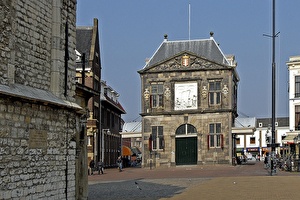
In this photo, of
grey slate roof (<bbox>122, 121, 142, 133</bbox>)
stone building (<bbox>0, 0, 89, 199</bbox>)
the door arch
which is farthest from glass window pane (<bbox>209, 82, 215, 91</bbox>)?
stone building (<bbox>0, 0, 89, 199</bbox>)

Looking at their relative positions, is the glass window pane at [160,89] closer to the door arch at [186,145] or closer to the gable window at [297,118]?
the door arch at [186,145]

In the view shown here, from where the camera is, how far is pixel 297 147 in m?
48.3

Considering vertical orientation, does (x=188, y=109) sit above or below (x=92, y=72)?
below

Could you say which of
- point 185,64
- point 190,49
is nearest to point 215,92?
point 185,64

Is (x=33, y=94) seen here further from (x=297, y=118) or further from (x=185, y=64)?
(x=297, y=118)

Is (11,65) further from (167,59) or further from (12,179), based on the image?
(167,59)

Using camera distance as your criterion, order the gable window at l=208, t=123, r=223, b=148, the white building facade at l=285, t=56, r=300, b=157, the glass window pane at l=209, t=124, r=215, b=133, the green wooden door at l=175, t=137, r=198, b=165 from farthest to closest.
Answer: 1. the white building facade at l=285, t=56, r=300, b=157
2. the green wooden door at l=175, t=137, r=198, b=165
3. the glass window pane at l=209, t=124, r=215, b=133
4. the gable window at l=208, t=123, r=223, b=148

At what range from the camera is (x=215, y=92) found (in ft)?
175

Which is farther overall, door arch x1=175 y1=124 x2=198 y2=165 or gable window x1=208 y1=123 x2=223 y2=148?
door arch x1=175 y1=124 x2=198 y2=165

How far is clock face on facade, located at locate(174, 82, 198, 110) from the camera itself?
53688mm

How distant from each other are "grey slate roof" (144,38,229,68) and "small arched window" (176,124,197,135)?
6.63 metres

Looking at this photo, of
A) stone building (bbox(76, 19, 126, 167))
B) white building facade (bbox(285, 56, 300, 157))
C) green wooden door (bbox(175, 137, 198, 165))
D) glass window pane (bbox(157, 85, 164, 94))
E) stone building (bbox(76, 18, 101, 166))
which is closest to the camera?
stone building (bbox(76, 18, 101, 166))

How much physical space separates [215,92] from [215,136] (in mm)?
4090

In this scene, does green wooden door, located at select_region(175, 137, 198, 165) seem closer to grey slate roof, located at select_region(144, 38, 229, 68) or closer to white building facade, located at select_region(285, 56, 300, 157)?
grey slate roof, located at select_region(144, 38, 229, 68)
